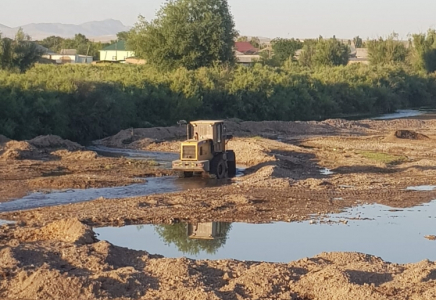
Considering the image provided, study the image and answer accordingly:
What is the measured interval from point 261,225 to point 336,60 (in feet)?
259

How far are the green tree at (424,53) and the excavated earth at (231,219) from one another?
2316 inches

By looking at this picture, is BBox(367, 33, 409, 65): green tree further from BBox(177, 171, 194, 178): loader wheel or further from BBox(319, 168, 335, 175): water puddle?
BBox(177, 171, 194, 178): loader wheel

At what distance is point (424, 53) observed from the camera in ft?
320

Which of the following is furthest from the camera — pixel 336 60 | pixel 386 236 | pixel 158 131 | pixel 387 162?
pixel 336 60

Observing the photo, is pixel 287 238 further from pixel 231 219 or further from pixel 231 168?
pixel 231 168

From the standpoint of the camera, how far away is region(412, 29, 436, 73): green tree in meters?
97.2

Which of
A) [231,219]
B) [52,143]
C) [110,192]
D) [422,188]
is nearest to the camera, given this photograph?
[231,219]

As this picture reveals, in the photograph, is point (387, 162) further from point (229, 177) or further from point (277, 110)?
point (277, 110)

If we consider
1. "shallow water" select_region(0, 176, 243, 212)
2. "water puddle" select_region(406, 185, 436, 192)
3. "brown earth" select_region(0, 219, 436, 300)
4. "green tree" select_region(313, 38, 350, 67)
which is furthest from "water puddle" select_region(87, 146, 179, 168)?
"green tree" select_region(313, 38, 350, 67)

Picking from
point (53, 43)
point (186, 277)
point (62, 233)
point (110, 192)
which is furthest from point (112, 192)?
Result: point (53, 43)

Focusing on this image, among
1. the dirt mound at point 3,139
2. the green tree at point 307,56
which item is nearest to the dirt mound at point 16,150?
the dirt mound at point 3,139

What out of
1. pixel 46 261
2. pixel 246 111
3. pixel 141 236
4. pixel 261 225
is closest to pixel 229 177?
pixel 261 225

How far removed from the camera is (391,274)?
12953 mm

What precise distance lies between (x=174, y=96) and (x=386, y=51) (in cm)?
5364
